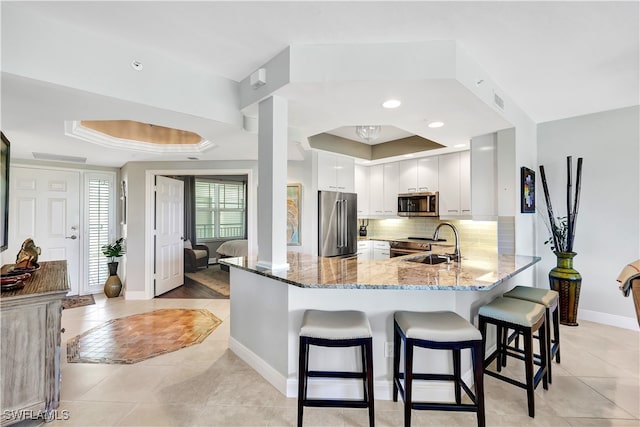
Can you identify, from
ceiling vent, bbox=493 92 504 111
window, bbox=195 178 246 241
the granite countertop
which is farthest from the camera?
window, bbox=195 178 246 241

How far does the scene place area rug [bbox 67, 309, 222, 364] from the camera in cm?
289

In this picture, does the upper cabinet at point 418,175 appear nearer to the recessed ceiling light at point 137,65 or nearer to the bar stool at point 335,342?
the bar stool at point 335,342

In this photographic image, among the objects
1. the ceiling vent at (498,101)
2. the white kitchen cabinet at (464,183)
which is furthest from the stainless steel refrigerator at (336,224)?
the ceiling vent at (498,101)

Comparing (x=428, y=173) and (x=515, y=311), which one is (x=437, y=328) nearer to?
(x=515, y=311)

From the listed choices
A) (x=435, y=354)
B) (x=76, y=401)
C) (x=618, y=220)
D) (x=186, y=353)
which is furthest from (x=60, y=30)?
(x=618, y=220)

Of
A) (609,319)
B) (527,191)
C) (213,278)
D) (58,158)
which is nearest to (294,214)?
(213,278)

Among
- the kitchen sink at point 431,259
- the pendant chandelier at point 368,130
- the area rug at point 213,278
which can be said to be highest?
the pendant chandelier at point 368,130

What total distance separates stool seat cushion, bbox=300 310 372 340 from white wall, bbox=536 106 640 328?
3416 millimetres

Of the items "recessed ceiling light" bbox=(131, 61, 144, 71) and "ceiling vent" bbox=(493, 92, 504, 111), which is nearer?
"recessed ceiling light" bbox=(131, 61, 144, 71)

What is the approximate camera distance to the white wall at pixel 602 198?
3.45 metres

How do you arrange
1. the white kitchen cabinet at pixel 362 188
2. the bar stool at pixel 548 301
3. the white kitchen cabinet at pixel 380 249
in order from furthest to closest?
the white kitchen cabinet at pixel 362 188
the white kitchen cabinet at pixel 380 249
the bar stool at pixel 548 301

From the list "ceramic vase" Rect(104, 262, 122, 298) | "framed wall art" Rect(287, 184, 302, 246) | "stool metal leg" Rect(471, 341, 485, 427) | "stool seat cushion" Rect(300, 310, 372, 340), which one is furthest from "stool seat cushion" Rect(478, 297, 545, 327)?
"ceramic vase" Rect(104, 262, 122, 298)

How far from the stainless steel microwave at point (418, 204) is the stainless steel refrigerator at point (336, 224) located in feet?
2.84

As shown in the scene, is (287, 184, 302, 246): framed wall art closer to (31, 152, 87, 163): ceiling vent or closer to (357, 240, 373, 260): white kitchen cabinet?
(357, 240, 373, 260): white kitchen cabinet
